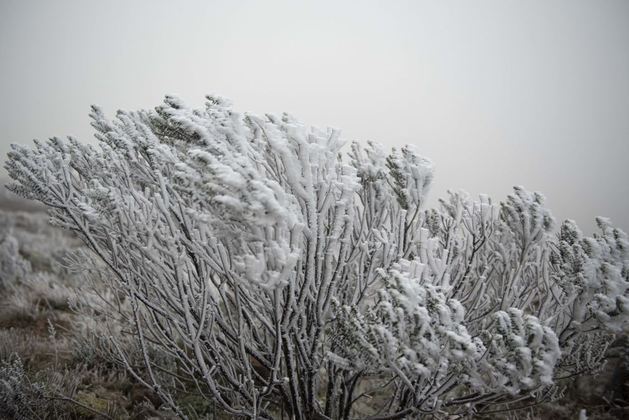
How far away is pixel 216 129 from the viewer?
1.56 m

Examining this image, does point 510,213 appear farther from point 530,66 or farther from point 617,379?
point 530,66

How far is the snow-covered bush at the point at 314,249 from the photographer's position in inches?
55.6

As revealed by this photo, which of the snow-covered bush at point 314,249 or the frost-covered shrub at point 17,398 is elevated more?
the snow-covered bush at point 314,249

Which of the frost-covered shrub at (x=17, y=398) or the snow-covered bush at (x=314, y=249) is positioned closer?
the snow-covered bush at (x=314, y=249)

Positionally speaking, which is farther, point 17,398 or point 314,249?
point 17,398

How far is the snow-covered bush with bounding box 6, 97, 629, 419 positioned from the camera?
141cm

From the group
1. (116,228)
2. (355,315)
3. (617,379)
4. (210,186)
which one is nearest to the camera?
(210,186)

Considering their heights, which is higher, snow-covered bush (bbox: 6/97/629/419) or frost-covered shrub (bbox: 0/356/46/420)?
snow-covered bush (bbox: 6/97/629/419)

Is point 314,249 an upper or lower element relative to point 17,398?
upper

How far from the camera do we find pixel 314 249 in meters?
1.76

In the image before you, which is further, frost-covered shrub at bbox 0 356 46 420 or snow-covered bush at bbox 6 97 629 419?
frost-covered shrub at bbox 0 356 46 420

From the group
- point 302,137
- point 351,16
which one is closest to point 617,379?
point 302,137

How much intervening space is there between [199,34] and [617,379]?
520 feet

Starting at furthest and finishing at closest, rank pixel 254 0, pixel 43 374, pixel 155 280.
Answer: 1. pixel 254 0
2. pixel 43 374
3. pixel 155 280
